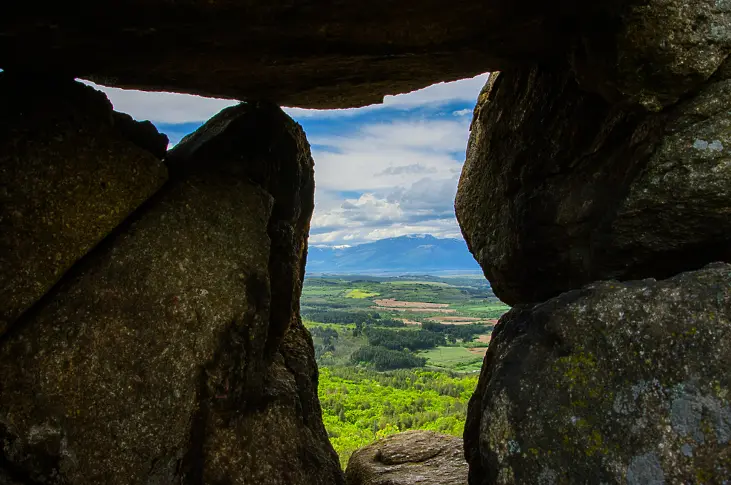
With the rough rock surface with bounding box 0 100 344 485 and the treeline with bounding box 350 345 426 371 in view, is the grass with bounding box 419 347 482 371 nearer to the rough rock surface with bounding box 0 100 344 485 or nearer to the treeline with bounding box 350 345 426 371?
the treeline with bounding box 350 345 426 371

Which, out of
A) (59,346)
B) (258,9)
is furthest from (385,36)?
(59,346)

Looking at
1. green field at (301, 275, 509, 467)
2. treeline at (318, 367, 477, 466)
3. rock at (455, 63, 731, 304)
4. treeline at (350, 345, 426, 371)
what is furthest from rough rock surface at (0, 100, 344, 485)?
treeline at (350, 345, 426, 371)

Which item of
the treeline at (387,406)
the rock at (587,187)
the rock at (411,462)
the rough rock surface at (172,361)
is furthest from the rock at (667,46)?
the treeline at (387,406)

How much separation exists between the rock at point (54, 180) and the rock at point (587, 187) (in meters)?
8.95

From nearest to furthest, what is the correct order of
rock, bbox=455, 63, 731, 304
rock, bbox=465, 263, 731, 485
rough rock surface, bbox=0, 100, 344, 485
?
1. rock, bbox=465, 263, 731, 485
2. rock, bbox=455, 63, 731, 304
3. rough rock surface, bbox=0, 100, 344, 485

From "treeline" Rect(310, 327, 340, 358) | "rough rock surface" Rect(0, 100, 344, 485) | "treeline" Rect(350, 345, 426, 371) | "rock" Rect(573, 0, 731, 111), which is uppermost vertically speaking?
"rock" Rect(573, 0, 731, 111)

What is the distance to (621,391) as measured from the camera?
7.87 m

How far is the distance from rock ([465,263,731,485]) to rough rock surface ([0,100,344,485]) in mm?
5388

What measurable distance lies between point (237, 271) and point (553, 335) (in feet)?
21.5

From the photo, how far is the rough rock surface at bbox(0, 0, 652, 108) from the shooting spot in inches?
349

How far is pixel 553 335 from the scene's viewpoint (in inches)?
344

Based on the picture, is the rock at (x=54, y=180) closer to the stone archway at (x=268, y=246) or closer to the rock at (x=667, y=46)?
the stone archway at (x=268, y=246)

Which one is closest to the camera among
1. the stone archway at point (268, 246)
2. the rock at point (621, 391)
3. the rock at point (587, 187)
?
the rock at point (621, 391)

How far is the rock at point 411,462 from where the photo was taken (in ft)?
51.3
